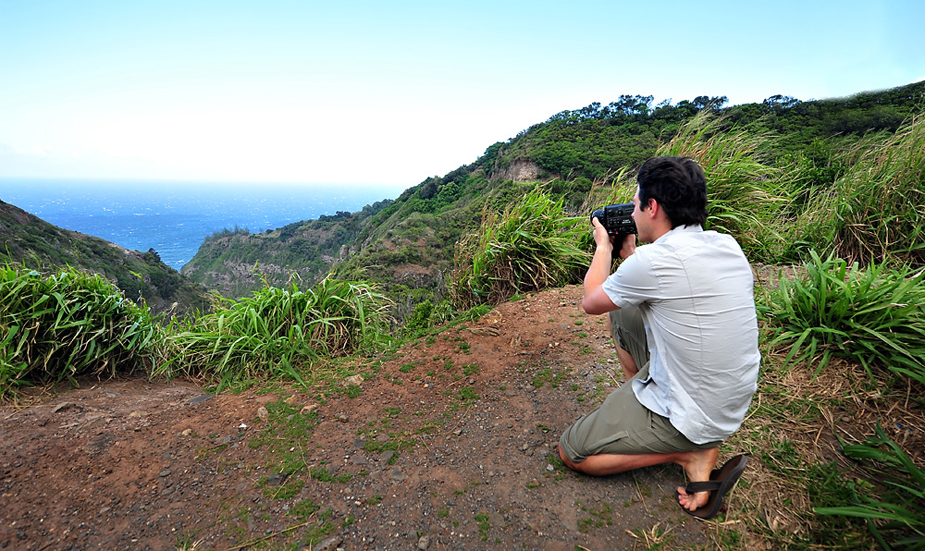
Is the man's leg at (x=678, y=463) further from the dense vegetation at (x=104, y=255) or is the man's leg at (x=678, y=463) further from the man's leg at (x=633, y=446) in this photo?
the dense vegetation at (x=104, y=255)

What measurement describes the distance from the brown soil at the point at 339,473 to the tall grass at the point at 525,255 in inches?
52.1

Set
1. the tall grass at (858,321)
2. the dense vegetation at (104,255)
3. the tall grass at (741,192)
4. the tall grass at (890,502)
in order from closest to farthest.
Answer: the tall grass at (890,502)
the tall grass at (858,321)
the tall grass at (741,192)
the dense vegetation at (104,255)

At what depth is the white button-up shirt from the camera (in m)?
1.35

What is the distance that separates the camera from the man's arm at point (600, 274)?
1576 millimetres

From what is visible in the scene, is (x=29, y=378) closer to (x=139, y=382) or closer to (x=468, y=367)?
(x=139, y=382)

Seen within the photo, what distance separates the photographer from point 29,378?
2340 mm

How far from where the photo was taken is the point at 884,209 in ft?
8.75

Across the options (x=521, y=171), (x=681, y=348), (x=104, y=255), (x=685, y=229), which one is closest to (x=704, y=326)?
→ (x=681, y=348)

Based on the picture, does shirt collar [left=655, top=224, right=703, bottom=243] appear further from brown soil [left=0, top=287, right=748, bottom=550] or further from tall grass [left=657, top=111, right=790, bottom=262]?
tall grass [left=657, top=111, right=790, bottom=262]

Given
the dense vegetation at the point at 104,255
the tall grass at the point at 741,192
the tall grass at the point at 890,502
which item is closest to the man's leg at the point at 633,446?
the tall grass at the point at 890,502

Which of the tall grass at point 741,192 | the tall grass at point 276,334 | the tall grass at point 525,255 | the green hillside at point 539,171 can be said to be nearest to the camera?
the tall grass at point 276,334

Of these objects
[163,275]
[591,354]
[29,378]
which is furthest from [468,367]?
[163,275]

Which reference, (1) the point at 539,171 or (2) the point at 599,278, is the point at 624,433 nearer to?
(2) the point at 599,278

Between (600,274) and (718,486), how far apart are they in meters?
0.91
